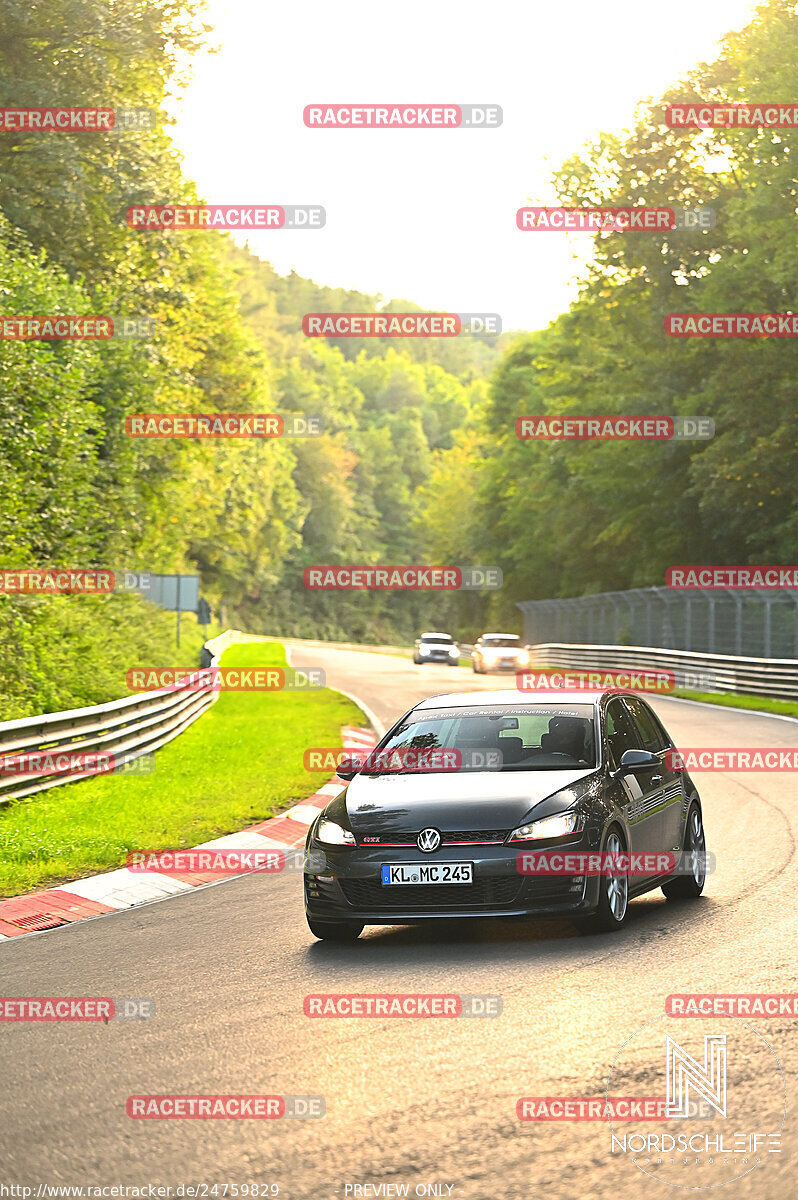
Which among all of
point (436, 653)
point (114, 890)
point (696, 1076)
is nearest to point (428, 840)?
point (696, 1076)

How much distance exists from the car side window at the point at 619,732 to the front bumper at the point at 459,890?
1.44 meters

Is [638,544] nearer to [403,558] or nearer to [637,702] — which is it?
[637,702]

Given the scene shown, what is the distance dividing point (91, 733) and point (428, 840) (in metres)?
9.30

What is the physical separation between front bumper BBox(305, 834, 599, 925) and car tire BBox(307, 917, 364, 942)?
0.56 feet

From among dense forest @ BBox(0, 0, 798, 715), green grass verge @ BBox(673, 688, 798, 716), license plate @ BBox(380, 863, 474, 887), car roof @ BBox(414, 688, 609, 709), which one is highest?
dense forest @ BBox(0, 0, 798, 715)

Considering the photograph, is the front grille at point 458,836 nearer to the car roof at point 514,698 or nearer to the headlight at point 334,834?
the headlight at point 334,834

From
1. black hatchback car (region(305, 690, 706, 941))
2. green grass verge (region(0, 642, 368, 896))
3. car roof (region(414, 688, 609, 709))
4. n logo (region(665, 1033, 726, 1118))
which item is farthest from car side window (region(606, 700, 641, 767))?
green grass verge (region(0, 642, 368, 896))

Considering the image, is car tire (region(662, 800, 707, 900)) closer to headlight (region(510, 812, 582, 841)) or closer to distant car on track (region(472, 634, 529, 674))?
headlight (region(510, 812, 582, 841))

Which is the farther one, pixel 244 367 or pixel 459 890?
pixel 244 367

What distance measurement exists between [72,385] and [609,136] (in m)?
33.4

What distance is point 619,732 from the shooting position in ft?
33.4

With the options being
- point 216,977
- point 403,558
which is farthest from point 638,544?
point 403,558

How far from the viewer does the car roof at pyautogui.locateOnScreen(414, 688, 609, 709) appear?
1001cm

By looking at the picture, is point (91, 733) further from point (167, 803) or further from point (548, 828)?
point (548, 828)
